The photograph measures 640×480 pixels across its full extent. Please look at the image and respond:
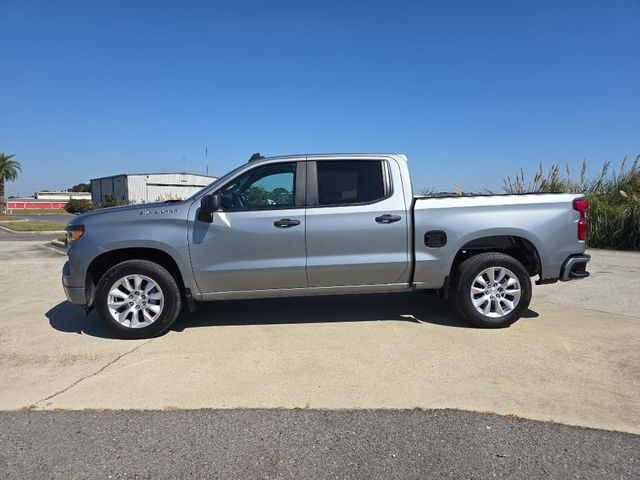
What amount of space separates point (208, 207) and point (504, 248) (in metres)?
3.38

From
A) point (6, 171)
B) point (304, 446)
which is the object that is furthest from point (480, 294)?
point (6, 171)

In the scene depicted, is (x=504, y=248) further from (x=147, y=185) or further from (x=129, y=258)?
(x=147, y=185)

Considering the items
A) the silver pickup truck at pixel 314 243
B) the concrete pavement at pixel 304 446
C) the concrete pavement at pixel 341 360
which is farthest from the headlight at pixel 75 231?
the concrete pavement at pixel 304 446

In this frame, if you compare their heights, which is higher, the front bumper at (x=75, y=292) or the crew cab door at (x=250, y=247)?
the crew cab door at (x=250, y=247)

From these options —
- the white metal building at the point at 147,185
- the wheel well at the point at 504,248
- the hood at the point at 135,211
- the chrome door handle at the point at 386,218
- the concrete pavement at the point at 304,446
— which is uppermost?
the white metal building at the point at 147,185

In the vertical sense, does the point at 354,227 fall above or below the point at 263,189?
below

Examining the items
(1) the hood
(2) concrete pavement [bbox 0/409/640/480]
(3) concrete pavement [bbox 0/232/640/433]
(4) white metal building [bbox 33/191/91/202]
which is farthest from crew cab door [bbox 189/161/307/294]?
(4) white metal building [bbox 33/191/91/202]

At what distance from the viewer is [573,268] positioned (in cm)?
551

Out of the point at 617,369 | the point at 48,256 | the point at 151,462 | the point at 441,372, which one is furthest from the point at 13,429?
the point at 48,256

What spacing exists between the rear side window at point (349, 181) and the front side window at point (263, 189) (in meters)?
0.34

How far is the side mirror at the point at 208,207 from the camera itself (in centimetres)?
504

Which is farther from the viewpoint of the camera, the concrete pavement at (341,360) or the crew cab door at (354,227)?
the crew cab door at (354,227)

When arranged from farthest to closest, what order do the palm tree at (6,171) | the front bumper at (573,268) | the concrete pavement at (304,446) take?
the palm tree at (6,171) < the front bumper at (573,268) < the concrete pavement at (304,446)

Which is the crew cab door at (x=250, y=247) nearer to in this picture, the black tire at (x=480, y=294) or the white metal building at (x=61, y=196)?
the black tire at (x=480, y=294)
